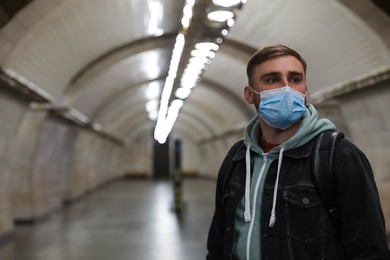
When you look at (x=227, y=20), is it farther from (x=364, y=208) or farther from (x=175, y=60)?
(x=364, y=208)

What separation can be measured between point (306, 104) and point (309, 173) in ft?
1.28

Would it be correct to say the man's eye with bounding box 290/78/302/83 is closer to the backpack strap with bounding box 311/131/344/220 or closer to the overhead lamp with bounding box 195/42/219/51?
the backpack strap with bounding box 311/131/344/220

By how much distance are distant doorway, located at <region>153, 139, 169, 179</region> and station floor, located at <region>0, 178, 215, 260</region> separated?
2774 cm

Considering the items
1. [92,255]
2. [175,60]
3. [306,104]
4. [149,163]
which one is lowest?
[92,255]

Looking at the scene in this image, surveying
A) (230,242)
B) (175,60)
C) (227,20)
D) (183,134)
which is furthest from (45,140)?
(183,134)

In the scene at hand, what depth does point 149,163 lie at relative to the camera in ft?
141

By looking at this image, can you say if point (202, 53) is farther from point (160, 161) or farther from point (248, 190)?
point (160, 161)

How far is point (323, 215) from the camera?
192 cm

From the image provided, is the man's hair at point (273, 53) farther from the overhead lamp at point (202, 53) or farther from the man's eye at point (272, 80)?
the overhead lamp at point (202, 53)

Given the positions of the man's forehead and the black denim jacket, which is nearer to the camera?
the black denim jacket

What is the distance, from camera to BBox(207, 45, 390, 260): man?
1.84m

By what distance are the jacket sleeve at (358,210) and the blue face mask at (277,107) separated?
326 millimetres

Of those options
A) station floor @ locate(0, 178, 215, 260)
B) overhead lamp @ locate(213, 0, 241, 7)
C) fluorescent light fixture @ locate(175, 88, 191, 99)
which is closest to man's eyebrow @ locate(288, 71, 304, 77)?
overhead lamp @ locate(213, 0, 241, 7)

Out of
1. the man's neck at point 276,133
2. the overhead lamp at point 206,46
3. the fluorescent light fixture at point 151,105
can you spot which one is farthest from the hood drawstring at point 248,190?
the fluorescent light fixture at point 151,105
